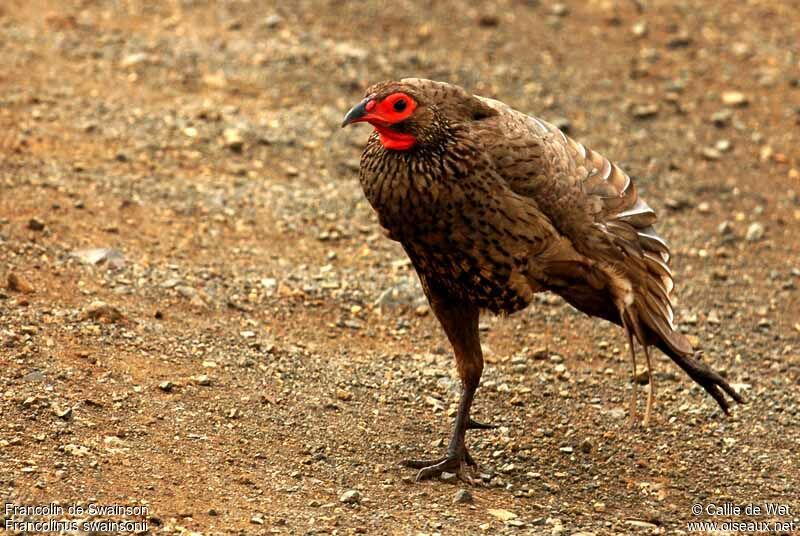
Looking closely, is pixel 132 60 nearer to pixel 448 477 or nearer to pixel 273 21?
pixel 273 21

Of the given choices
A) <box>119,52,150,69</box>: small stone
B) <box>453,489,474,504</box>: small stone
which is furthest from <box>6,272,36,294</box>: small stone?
<box>119,52,150,69</box>: small stone

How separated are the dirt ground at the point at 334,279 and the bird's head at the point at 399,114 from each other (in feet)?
5.45

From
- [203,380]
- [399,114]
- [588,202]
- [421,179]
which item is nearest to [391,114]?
[399,114]

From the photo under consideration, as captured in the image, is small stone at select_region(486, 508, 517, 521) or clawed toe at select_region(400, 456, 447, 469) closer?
small stone at select_region(486, 508, 517, 521)

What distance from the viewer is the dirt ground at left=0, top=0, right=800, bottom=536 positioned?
575 cm

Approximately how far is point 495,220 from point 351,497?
1.43 metres

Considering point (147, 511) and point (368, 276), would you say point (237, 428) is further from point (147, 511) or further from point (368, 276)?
point (368, 276)

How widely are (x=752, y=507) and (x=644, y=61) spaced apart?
6408 mm

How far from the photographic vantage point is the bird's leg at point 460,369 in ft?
19.6

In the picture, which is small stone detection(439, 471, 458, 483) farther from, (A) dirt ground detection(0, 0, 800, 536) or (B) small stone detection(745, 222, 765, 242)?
(B) small stone detection(745, 222, 765, 242)

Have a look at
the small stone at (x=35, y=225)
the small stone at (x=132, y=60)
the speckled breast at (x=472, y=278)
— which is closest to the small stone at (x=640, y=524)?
the speckled breast at (x=472, y=278)

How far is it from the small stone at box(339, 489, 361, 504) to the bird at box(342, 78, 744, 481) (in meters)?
0.48

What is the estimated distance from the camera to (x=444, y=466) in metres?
5.98

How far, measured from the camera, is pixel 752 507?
5906 mm
